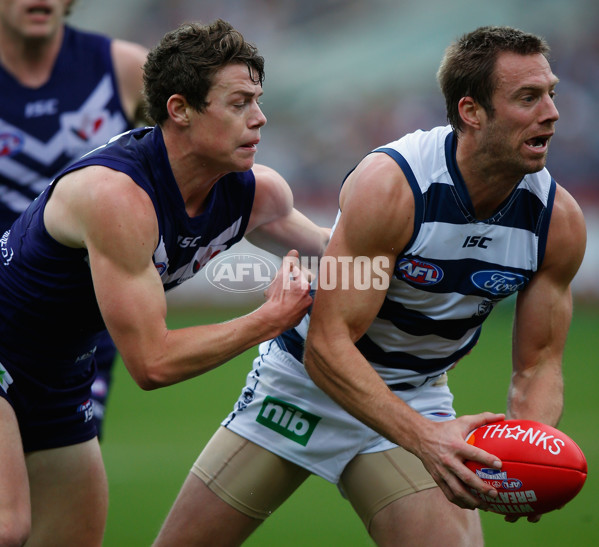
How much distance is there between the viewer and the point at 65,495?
415 cm

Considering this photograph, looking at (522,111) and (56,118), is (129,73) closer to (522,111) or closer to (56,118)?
(56,118)

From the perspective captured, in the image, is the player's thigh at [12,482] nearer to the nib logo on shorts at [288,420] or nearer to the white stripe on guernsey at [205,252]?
the white stripe on guernsey at [205,252]

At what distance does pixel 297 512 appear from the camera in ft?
21.5

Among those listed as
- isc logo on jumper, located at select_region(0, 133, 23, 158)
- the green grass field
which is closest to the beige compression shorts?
the green grass field

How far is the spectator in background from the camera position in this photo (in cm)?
522

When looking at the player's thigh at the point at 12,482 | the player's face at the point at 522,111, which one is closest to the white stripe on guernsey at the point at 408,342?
the player's face at the point at 522,111

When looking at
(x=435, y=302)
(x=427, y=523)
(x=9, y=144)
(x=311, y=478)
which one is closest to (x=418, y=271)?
(x=435, y=302)

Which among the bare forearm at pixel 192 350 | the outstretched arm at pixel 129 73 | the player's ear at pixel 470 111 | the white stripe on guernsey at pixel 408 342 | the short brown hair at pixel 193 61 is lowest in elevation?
the white stripe on guernsey at pixel 408 342

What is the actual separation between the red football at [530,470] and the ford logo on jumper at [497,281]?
0.62 meters

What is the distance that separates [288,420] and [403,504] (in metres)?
0.65

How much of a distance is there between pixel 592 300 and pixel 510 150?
37.4ft

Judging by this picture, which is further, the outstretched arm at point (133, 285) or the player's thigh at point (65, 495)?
the player's thigh at point (65, 495)

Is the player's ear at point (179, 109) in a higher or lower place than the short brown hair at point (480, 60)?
lower

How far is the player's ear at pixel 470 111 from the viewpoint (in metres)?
3.68
